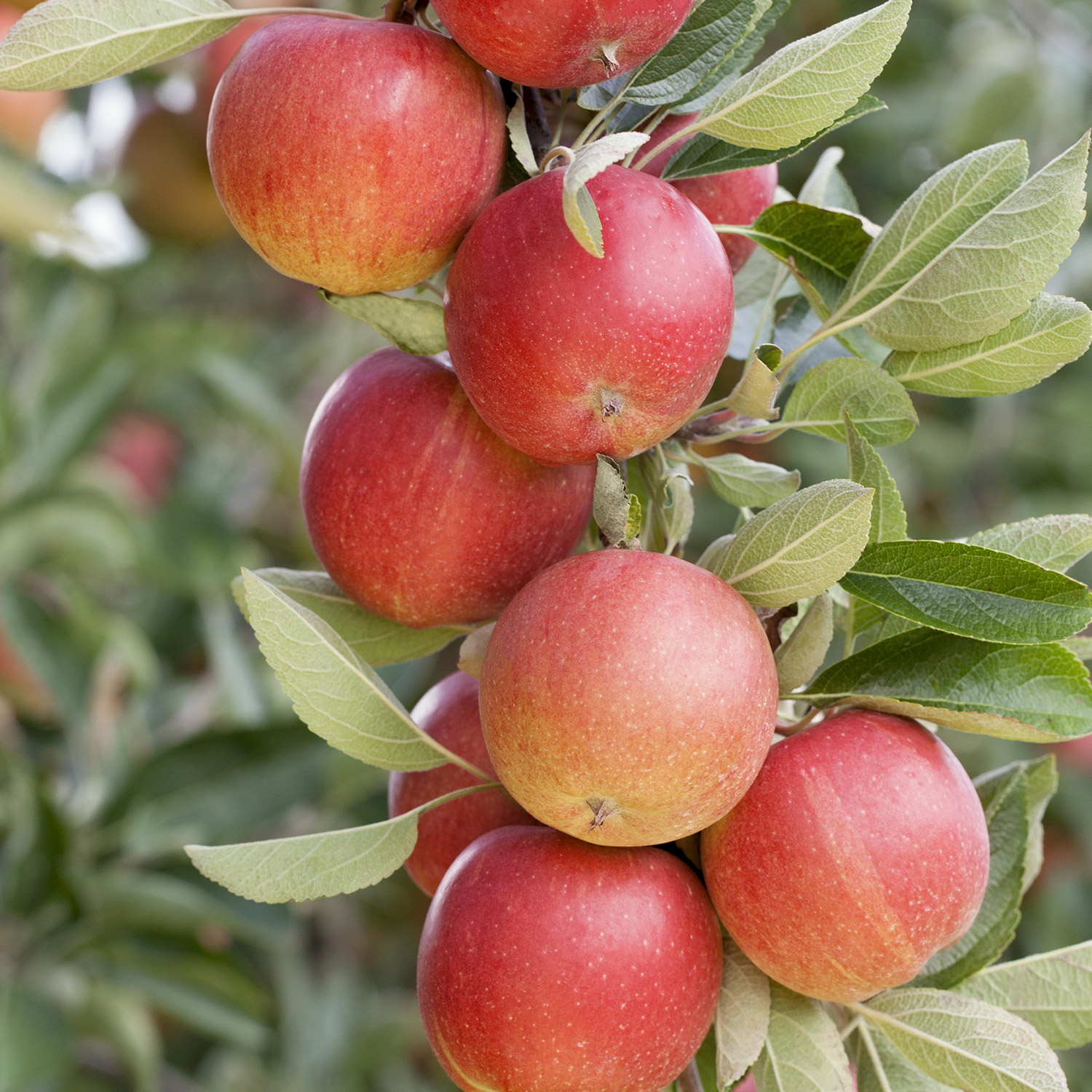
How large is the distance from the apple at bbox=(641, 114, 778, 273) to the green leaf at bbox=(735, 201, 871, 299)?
44mm

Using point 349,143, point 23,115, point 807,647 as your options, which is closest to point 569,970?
point 807,647

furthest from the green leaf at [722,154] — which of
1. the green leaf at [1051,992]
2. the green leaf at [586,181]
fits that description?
the green leaf at [1051,992]

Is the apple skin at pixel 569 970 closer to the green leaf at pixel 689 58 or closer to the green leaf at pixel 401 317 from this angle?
the green leaf at pixel 401 317

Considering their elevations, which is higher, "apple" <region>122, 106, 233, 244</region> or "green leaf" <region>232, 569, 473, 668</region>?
"green leaf" <region>232, 569, 473, 668</region>

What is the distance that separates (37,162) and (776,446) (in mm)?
1368

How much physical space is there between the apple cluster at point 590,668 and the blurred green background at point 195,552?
0.42 meters

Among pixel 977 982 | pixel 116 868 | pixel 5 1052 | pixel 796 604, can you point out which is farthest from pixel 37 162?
pixel 977 982

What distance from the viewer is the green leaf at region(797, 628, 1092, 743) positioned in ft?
1.98

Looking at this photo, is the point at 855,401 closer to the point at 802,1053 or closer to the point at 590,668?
the point at 590,668

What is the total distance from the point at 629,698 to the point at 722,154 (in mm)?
314

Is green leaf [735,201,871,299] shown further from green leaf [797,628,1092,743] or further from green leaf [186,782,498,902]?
green leaf [186,782,498,902]

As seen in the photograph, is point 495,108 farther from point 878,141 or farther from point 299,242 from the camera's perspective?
point 878,141

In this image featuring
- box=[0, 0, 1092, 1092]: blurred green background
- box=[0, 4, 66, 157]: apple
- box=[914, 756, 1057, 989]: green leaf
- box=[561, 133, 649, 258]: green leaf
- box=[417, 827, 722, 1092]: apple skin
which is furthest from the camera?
box=[0, 4, 66, 157]: apple

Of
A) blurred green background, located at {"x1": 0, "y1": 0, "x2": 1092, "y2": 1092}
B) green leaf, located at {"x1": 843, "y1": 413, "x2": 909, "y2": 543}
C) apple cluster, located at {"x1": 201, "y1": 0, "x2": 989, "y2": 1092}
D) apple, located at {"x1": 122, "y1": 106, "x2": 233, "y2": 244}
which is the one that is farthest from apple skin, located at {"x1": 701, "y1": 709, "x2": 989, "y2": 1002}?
apple, located at {"x1": 122, "y1": 106, "x2": 233, "y2": 244}
